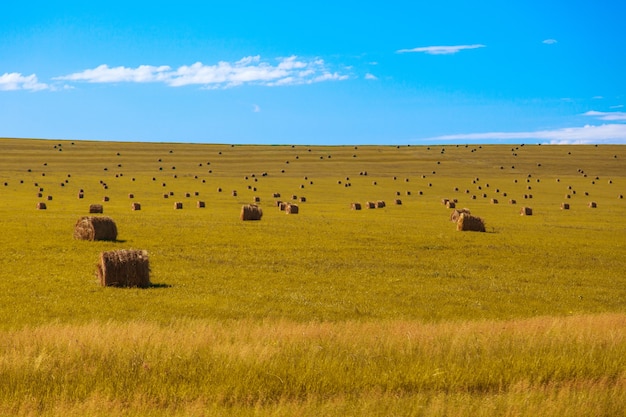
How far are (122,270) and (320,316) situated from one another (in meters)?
6.70

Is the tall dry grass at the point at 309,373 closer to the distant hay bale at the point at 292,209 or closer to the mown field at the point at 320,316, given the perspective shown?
the mown field at the point at 320,316

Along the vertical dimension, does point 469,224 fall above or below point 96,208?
below

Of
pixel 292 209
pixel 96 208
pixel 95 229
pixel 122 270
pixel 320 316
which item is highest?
pixel 96 208

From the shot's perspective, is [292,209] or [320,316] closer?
[320,316]

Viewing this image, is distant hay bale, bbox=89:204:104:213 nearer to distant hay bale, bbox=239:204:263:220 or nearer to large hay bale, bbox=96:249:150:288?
distant hay bale, bbox=239:204:263:220

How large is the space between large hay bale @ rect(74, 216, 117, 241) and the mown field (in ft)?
1.99

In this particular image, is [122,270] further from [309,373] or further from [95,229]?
[309,373]

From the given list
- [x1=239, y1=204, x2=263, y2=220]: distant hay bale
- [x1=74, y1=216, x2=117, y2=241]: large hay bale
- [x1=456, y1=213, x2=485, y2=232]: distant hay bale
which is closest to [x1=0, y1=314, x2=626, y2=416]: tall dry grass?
[x1=74, y1=216, x2=117, y2=241]: large hay bale

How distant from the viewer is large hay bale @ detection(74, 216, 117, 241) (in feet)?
101

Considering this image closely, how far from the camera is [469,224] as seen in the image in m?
39.2

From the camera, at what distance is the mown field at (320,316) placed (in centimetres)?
912

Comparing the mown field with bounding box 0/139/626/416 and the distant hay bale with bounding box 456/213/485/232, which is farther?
the distant hay bale with bounding box 456/213/485/232

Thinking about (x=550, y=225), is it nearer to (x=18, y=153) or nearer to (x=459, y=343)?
(x=459, y=343)

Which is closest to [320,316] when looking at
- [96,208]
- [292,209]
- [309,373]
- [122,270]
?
[122,270]
